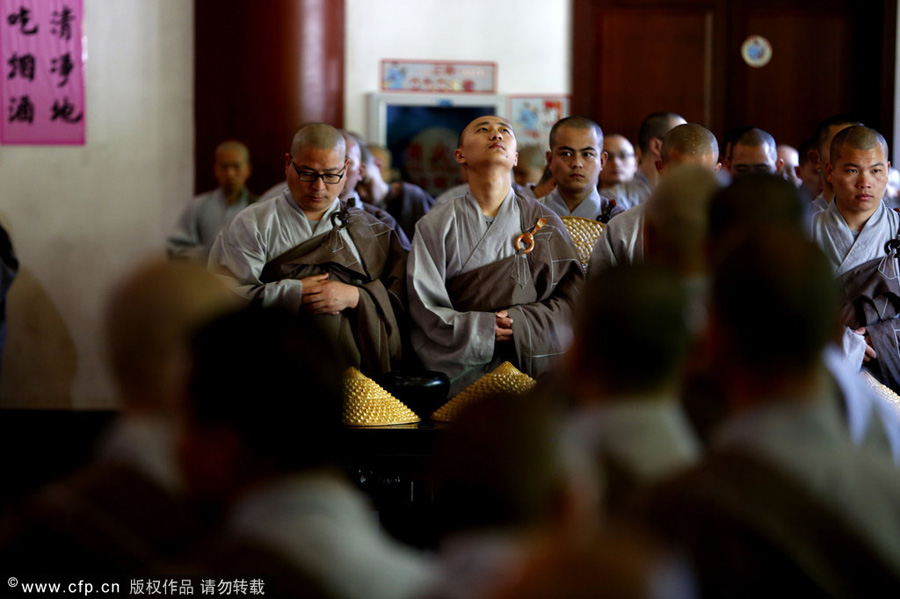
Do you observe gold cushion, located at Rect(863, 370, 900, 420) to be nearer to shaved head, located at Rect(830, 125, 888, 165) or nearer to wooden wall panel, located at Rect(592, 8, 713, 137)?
shaved head, located at Rect(830, 125, 888, 165)

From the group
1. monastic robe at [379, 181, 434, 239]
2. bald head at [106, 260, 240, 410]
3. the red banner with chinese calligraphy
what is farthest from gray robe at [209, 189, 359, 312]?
the red banner with chinese calligraphy

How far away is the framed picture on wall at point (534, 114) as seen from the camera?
23.1 ft

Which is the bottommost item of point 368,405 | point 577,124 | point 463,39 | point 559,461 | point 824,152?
point 368,405

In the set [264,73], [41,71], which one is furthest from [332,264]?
[41,71]

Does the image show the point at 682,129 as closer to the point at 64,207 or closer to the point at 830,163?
the point at 830,163

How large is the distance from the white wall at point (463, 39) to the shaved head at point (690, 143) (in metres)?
3.07

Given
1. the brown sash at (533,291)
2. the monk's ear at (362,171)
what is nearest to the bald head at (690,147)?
the brown sash at (533,291)

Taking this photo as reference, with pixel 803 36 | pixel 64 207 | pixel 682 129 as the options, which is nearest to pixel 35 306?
pixel 64 207

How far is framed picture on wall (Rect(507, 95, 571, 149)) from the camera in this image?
23.1ft

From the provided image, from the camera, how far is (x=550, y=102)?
7.06 meters

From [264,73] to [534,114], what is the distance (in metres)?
1.81

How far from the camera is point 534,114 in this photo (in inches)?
277

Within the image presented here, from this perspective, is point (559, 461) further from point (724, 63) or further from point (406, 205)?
point (724, 63)

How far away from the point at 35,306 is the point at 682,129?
4678 millimetres
